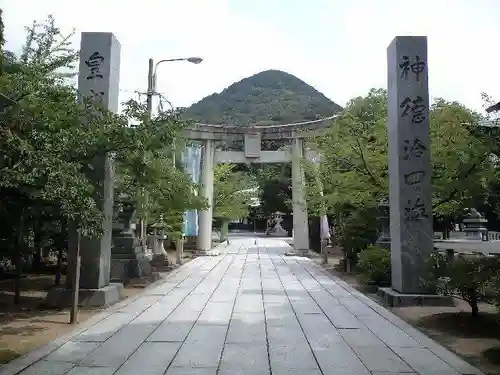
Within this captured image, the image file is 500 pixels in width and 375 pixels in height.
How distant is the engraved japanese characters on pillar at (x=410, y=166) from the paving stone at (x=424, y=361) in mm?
3710

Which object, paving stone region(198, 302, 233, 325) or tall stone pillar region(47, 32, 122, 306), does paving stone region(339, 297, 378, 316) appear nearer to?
paving stone region(198, 302, 233, 325)

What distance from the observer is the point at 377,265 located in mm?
11695

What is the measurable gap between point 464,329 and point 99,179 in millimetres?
7253

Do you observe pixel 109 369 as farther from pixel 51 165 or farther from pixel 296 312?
pixel 296 312

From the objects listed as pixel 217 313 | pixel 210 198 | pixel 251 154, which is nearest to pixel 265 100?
pixel 251 154

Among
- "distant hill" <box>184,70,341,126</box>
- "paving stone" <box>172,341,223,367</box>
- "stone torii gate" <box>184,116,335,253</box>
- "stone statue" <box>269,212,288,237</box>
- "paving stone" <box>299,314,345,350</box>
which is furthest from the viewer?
"distant hill" <box>184,70,341,126</box>

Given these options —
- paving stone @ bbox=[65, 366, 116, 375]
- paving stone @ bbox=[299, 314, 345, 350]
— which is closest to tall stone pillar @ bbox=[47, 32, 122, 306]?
paving stone @ bbox=[299, 314, 345, 350]

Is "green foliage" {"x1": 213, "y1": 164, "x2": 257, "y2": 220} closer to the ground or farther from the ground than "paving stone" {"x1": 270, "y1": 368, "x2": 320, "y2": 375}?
farther from the ground

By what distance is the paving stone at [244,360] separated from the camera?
5.09m

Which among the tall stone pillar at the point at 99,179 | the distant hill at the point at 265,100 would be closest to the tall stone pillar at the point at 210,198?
the tall stone pillar at the point at 99,179

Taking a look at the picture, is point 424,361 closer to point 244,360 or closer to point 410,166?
point 244,360

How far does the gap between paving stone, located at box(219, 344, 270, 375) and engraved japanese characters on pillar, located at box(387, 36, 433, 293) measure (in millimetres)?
4746

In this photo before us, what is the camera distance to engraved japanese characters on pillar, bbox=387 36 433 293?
9.67 m

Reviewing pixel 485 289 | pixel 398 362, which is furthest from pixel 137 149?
pixel 485 289
